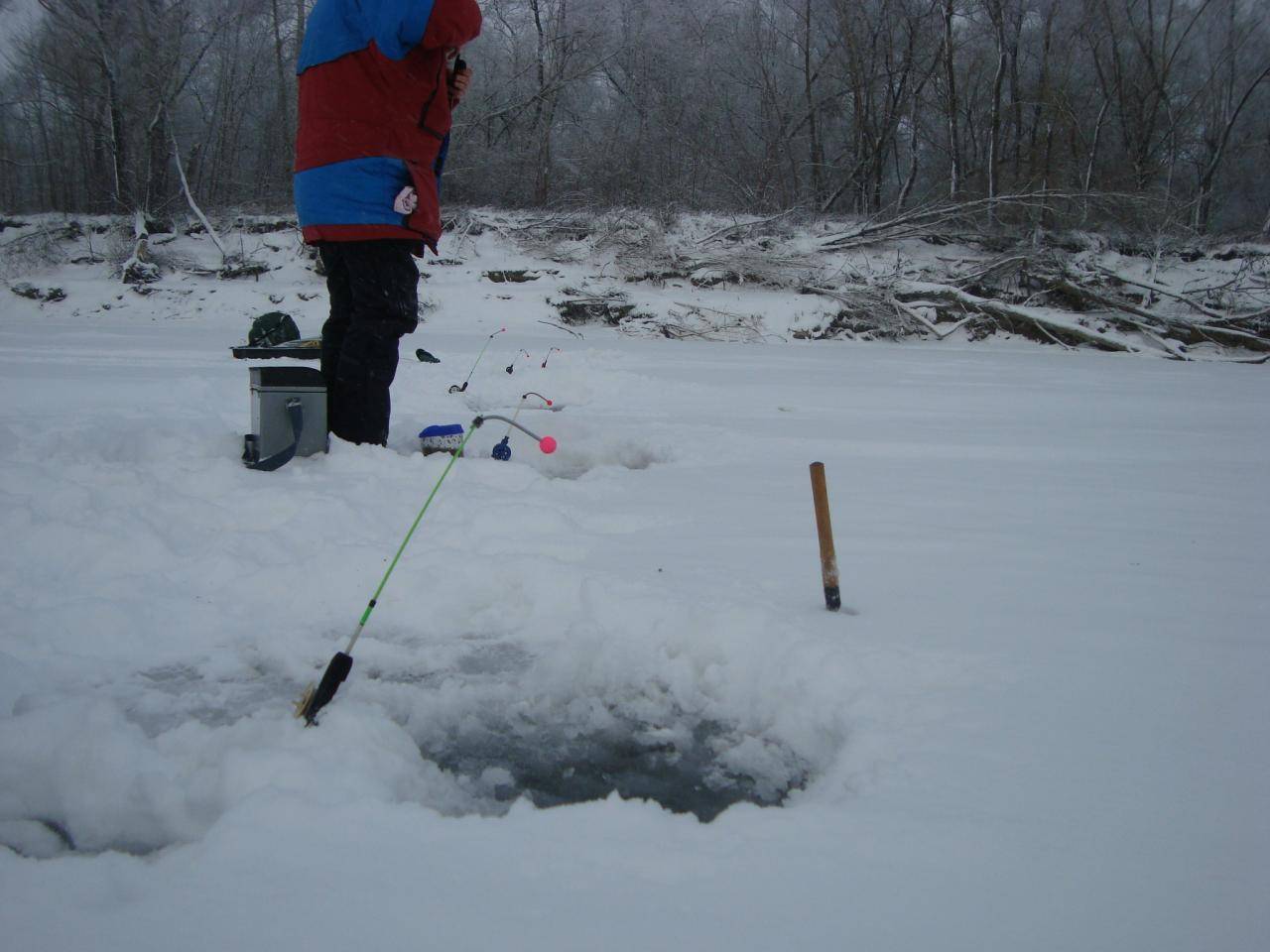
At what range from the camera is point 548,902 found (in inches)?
35.0

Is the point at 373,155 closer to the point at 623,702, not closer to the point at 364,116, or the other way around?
the point at 364,116

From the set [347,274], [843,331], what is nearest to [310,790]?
[347,274]

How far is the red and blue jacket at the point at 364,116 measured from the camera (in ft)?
8.75

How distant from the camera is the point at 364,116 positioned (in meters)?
2.72

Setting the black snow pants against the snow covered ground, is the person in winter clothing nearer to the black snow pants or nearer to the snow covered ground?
the black snow pants

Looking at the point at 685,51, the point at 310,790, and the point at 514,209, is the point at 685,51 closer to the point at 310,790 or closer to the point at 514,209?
the point at 514,209

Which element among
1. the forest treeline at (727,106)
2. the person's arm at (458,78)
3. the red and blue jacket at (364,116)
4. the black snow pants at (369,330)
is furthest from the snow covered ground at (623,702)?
the forest treeline at (727,106)

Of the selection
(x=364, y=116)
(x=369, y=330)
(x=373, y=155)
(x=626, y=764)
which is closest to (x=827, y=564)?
(x=626, y=764)

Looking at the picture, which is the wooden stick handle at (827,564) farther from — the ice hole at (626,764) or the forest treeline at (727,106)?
the forest treeline at (727,106)

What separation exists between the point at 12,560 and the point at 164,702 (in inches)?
Result: 30.1

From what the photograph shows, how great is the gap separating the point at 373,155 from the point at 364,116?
137 mm

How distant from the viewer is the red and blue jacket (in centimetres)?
267

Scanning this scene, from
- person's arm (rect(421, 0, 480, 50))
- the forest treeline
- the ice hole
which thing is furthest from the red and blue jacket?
the forest treeline

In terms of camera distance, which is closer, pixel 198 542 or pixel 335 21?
pixel 198 542
